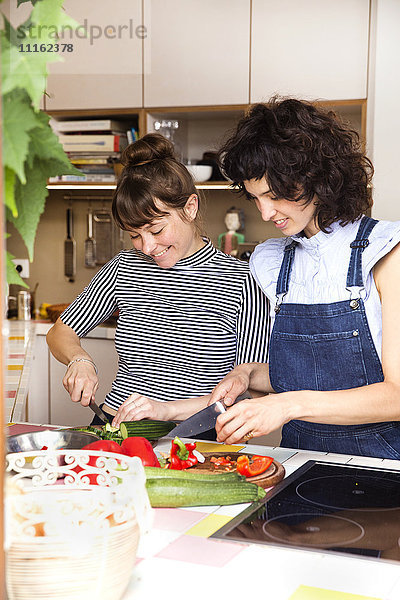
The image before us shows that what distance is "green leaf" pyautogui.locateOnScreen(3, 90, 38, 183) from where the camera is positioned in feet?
2.03

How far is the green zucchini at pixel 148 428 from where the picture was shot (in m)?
1.46

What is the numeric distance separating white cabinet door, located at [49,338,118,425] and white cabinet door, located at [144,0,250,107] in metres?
1.21

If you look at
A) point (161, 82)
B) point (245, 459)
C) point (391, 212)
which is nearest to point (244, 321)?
point (245, 459)

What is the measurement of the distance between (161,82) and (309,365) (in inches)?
83.8

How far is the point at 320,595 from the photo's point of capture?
33.1 inches

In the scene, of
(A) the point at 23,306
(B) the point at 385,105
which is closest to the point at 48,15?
(B) the point at 385,105

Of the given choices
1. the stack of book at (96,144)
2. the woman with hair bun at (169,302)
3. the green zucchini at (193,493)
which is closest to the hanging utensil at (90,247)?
the stack of book at (96,144)

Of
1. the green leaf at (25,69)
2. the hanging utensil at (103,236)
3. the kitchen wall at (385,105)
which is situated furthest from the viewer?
the hanging utensil at (103,236)

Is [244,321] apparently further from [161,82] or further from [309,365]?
[161,82]

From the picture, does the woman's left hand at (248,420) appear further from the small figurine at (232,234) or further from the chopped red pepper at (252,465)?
the small figurine at (232,234)

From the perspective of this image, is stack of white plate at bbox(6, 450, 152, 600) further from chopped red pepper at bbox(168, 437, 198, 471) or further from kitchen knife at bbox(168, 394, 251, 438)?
kitchen knife at bbox(168, 394, 251, 438)

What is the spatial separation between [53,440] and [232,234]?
7.74 ft

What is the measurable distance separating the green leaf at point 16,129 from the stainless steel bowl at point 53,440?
79 centimetres

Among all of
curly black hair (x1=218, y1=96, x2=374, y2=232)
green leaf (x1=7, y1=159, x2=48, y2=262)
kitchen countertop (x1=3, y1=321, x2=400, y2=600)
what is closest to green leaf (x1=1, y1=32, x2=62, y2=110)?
green leaf (x1=7, y1=159, x2=48, y2=262)
